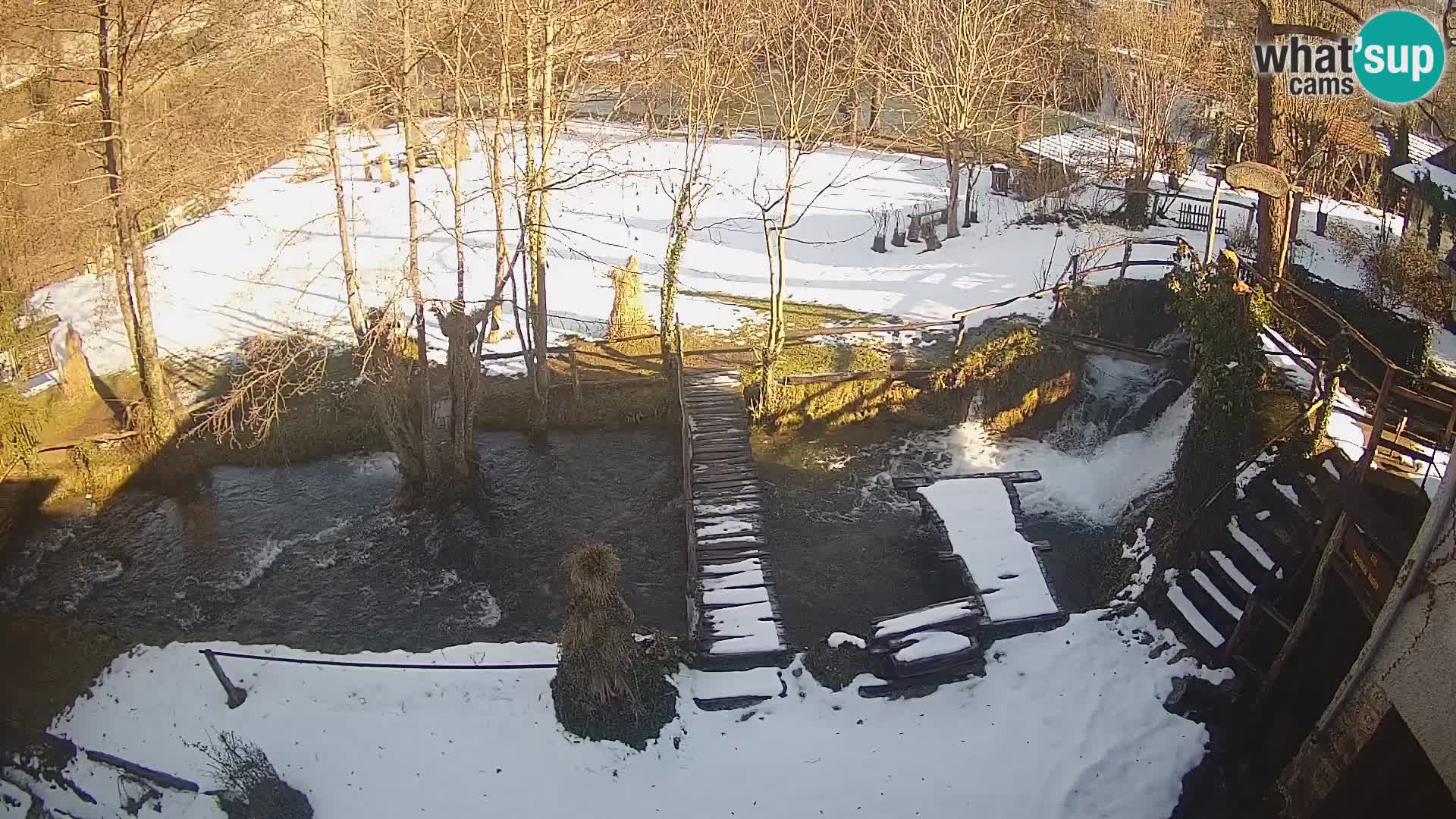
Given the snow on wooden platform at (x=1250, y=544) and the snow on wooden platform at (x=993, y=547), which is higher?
the snow on wooden platform at (x=1250, y=544)

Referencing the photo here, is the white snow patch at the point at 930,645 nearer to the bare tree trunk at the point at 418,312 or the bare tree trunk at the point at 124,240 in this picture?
the bare tree trunk at the point at 418,312

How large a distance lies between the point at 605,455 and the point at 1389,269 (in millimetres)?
14576

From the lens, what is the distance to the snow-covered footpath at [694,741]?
1032cm

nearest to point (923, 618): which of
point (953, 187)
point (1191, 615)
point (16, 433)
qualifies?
point (1191, 615)

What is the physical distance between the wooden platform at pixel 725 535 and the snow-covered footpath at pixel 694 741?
0.66m

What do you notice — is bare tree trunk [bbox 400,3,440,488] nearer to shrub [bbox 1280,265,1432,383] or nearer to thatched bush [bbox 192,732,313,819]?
thatched bush [bbox 192,732,313,819]

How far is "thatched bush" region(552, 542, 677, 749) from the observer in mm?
10344

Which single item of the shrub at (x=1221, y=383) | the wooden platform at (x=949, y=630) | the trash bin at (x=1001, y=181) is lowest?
the wooden platform at (x=949, y=630)

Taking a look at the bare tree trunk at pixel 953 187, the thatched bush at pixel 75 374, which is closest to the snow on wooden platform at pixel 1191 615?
the bare tree trunk at pixel 953 187

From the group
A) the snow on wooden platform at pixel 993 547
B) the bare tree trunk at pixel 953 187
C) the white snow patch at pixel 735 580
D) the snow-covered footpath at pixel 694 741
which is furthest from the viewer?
the bare tree trunk at pixel 953 187

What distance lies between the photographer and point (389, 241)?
2666cm

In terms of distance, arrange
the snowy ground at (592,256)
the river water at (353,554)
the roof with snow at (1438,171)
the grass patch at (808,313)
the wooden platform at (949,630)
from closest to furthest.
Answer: the wooden platform at (949,630), the river water at (353,554), the roof with snow at (1438,171), the grass patch at (808,313), the snowy ground at (592,256)

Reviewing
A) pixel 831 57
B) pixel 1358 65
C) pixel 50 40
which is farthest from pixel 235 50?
pixel 1358 65

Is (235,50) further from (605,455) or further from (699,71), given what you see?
(605,455)
